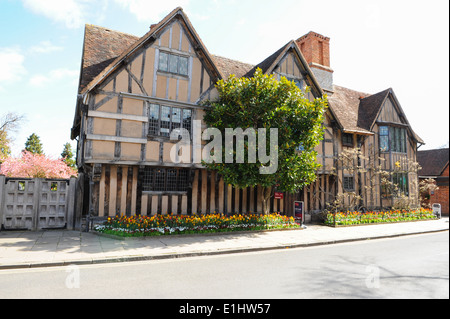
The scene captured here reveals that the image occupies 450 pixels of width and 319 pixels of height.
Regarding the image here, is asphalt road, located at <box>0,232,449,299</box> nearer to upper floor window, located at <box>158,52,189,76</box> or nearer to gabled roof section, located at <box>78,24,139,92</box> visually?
gabled roof section, located at <box>78,24,139,92</box>

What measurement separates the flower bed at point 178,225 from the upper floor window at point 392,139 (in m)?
11.2

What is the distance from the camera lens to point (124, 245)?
8.05m

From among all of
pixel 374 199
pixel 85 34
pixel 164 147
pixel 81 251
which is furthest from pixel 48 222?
pixel 374 199

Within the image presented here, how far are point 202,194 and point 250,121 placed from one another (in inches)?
153

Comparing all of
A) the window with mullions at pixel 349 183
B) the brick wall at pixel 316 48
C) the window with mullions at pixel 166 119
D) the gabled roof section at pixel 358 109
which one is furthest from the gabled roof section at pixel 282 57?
the window with mullions at pixel 349 183

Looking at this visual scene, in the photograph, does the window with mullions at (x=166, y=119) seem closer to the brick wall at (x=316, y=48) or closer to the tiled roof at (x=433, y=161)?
the brick wall at (x=316, y=48)

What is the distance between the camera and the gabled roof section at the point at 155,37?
33.3 feet

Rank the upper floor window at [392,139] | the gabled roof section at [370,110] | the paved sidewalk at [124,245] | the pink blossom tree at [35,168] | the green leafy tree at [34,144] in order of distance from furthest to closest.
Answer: the green leafy tree at [34,144] → the upper floor window at [392,139] → the gabled roof section at [370,110] → the pink blossom tree at [35,168] → the paved sidewalk at [124,245]

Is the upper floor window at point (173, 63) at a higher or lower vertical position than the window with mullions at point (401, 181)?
higher

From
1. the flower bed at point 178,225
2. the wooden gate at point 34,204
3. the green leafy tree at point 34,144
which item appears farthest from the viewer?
the green leafy tree at point 34,144

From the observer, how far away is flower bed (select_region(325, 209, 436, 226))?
45.2 feet

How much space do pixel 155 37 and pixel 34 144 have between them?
116 feet
